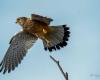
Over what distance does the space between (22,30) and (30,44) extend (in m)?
0.84

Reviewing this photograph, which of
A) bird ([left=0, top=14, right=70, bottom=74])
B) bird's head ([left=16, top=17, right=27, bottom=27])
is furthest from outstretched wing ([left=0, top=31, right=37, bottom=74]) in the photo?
bird's head ([left=16, top=17, right=27, bottom=27])

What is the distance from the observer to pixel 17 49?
1107 centimetres

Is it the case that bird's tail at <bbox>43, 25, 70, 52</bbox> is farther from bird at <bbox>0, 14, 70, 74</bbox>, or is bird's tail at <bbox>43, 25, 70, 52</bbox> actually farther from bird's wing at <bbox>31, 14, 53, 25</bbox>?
bird's wing at <bbox>31, 14, 53, 25</bbox>

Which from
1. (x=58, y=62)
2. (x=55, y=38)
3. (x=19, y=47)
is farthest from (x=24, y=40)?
(x=58, y=62)

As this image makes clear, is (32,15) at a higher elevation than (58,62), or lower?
higher

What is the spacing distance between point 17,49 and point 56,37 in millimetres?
1331

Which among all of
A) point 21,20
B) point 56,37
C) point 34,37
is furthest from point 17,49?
point 56,37

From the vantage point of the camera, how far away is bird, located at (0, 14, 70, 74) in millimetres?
10587

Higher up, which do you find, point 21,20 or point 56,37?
point 21,20

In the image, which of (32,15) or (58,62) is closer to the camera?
(58,62)

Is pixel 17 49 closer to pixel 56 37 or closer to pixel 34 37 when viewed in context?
pixel 34 37

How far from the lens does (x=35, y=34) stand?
35.4ft

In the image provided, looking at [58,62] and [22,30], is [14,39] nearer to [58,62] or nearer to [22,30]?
[22,30]

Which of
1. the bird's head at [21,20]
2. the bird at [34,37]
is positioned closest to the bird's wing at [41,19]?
the bird at [34,37]
